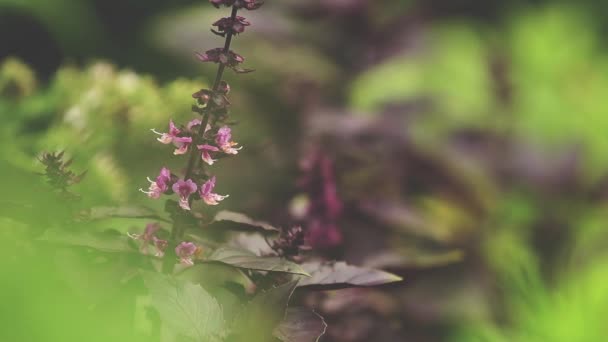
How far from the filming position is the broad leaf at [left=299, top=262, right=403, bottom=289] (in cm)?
58

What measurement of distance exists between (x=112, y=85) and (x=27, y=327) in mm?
1004

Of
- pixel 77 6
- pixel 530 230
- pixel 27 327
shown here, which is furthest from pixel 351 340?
pixel 77 6

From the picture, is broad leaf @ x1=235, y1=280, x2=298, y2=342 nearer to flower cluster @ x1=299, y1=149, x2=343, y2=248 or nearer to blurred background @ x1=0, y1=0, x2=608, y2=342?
blurred background @ x1=0, y1=0, x2=608, y2=342

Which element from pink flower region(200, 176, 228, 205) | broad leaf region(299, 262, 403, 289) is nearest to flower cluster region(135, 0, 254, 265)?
pink flower region(200, 176, 228, 205)

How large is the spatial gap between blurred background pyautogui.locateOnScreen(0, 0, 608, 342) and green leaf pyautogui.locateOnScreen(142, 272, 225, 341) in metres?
0.04

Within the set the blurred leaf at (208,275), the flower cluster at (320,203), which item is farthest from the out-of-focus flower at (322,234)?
the blurred leaf at (208,275)

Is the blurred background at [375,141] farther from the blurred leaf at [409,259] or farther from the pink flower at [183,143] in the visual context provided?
the pink flower at [183,143]

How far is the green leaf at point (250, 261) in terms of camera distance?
0.54 metres

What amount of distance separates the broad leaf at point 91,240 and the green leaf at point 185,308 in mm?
49

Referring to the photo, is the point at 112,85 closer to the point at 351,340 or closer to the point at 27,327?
the point at 351,340

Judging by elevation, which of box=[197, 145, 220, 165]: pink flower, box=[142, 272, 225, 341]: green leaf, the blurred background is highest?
the blurred background

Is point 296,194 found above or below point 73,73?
below

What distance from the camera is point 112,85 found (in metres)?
1.21

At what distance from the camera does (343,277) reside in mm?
597
